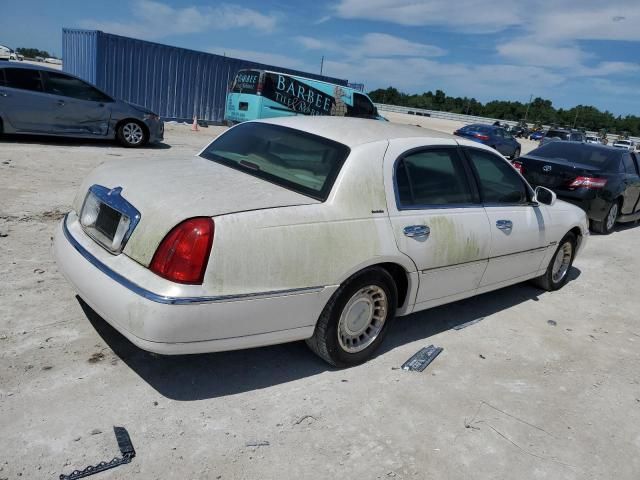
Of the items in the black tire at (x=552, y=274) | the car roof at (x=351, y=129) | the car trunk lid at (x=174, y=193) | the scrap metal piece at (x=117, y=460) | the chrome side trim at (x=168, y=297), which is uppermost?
the car roof at (x=351, y=129)

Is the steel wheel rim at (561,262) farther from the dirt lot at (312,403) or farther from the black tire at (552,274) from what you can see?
the dirt lot at (312,403)

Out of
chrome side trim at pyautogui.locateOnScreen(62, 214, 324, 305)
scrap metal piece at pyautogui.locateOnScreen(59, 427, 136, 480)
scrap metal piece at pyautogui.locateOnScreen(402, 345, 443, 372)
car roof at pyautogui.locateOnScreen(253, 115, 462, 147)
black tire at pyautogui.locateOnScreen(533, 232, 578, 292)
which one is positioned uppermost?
car roof at pyautogui.locateOnScreen(253, 115, 462, 147)

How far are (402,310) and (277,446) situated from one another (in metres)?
1.46

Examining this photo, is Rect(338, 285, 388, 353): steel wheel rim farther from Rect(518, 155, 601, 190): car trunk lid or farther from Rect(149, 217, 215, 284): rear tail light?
Rect(518, 155, 601, 190): car trunk lid

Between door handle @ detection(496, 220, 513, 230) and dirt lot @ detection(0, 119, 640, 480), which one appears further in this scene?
door handle @ detection(496, 220, 513, 230)

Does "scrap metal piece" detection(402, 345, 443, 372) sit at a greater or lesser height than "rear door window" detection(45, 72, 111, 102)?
lesser

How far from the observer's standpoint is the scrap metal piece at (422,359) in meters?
3.74

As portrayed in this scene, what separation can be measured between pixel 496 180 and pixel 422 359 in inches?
68.1

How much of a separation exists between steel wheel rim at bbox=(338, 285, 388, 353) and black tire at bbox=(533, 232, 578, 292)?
265cm

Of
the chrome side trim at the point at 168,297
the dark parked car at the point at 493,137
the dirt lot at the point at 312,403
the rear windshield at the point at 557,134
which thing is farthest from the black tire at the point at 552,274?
the rear windshield at the point at 557,134

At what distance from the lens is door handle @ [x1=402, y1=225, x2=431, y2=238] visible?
3.55 m

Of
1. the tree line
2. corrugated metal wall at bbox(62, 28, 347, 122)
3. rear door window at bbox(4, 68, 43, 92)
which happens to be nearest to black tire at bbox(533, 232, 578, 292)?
rear door window at bbox(4, 68, 43, 92)

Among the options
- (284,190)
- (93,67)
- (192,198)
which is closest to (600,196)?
(284,190)

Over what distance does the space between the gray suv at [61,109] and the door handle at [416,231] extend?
29.2ft
